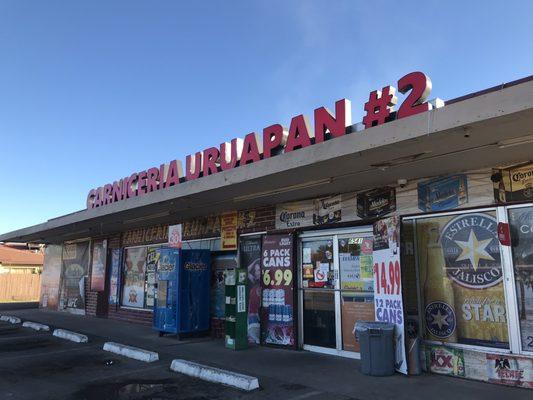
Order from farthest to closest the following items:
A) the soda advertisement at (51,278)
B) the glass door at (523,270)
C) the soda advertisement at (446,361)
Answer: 1. the soda advertisement at (51,278)
2. the soda advertisement at (446,361)
3. the glass door at (523,270)

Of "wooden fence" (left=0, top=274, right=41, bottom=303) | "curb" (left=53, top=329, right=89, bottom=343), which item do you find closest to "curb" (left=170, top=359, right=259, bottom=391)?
"curb" (left=53, top=329, right=89, bottom=343)

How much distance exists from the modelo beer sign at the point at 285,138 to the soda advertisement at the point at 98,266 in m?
4.74

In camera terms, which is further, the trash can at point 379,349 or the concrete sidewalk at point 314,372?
the trash can at point 379,349

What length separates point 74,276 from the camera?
19203 mm

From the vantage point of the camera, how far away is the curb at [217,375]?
6.52 m

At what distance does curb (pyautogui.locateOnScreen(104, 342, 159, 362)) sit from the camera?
8635 millimetres

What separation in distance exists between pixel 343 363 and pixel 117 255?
10717 mm

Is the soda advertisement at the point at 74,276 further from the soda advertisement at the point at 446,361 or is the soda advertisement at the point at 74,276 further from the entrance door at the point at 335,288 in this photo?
the soda advertisement at the point at 446,361

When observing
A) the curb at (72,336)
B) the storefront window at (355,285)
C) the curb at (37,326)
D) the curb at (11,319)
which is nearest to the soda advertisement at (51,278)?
the curb at (11,319)

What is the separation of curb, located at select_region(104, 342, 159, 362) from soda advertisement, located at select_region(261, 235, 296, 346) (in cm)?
260

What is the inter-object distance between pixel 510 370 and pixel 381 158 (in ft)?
11.7

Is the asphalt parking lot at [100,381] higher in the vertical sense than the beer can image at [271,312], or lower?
lower

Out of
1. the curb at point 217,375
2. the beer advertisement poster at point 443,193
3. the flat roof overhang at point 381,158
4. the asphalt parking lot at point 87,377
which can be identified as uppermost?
the flat roof overhang at point 381,158

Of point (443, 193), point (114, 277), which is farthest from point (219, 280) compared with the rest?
point (443, 193)
